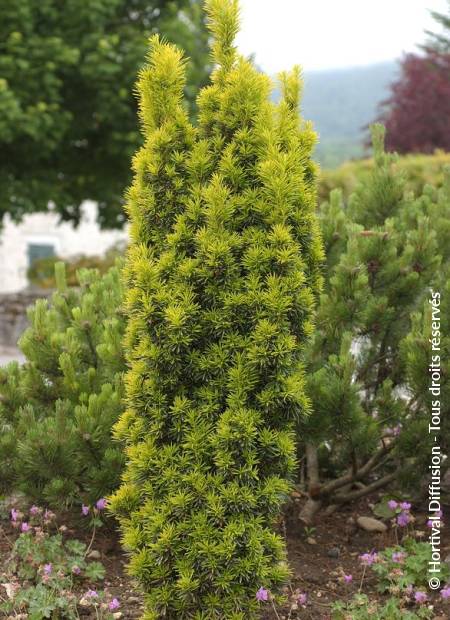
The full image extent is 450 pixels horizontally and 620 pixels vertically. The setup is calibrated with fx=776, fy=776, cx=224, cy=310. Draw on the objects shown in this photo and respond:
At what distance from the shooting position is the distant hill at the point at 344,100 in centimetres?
11831

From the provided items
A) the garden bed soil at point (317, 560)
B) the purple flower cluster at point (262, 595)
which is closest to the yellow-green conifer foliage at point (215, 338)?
the purple flower cluster at point (262, 595)

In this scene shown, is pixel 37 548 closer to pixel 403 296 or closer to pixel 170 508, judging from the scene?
→ pixel 170 508

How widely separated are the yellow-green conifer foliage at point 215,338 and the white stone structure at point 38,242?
71.9ft

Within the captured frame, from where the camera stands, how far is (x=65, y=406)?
3721 millimetres

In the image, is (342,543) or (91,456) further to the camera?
(342,543)

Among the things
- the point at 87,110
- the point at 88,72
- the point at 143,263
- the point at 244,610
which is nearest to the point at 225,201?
the point at 143,263

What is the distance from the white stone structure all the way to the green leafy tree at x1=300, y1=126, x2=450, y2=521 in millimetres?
20606

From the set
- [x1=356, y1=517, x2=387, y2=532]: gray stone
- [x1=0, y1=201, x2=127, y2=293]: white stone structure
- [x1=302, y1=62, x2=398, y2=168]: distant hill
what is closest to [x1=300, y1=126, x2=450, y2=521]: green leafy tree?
[x1=356, y1=517, x2=387, y2=532]: gray stone

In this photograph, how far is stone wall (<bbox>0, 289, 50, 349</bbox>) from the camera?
15.1 meters

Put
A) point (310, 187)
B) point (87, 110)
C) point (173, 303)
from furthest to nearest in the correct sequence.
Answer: point (87, 110)
point (310, 187)
point (173, 303)

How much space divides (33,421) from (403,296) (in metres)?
2.02

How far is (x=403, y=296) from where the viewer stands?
4141mm

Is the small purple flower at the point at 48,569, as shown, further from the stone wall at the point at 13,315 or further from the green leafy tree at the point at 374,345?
the stone wall at the point at 13,315

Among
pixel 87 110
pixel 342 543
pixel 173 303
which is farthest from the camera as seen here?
pixel 87 110
